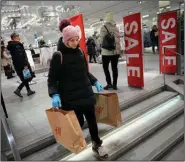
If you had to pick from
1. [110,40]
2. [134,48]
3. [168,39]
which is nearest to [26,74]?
[110,40]

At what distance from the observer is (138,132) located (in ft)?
8.95

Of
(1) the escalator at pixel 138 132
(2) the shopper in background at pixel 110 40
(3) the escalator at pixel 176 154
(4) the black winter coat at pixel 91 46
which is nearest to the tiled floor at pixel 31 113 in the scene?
(1) the escalator at pixel 138 132

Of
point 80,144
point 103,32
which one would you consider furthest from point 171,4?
point 80,144

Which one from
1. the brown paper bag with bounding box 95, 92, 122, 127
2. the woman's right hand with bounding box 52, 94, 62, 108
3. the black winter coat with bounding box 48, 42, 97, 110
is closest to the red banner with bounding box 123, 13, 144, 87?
the brown paper bag with bounding box 95, 92, 122, 127

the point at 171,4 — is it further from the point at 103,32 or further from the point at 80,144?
the point at 80,144

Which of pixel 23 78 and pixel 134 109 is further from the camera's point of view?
pixel 23 78

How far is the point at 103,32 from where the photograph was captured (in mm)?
3783

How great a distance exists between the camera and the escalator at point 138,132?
7.48 feet

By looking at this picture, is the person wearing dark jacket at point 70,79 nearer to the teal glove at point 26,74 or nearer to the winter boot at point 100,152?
the winter boot at point 100,152

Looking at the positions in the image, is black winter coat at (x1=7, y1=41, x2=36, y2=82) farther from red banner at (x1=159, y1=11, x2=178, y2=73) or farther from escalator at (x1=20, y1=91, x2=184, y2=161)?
red banner at (x1=159, y1=11, x2=178, y2=73)

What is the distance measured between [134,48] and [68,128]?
8.38ft

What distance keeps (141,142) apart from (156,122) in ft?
1.64

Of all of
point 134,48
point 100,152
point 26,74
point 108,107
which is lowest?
point 100,152

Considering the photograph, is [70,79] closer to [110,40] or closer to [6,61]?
[110,40]
